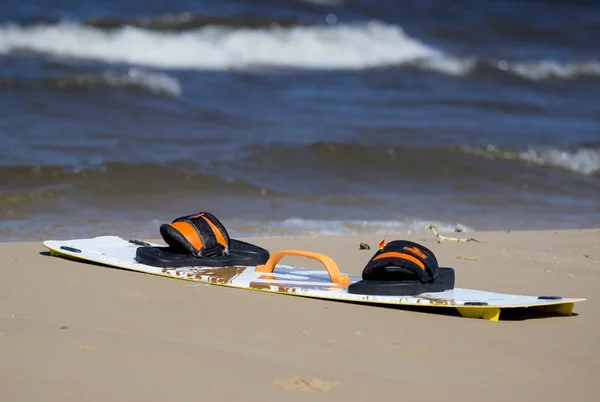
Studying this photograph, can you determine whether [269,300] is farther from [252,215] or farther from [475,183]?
[475,183]

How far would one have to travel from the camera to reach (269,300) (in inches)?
148

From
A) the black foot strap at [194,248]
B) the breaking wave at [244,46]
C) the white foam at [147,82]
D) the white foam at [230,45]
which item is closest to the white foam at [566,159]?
the white foam at [147,82]

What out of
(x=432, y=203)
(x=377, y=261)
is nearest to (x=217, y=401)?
(x=377, y=261)

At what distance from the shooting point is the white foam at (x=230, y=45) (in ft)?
47.9

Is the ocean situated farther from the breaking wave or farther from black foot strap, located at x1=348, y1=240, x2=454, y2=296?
black foot strap, located at x1=348, y1=240, x2=454, y2=296

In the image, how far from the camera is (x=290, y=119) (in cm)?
1046

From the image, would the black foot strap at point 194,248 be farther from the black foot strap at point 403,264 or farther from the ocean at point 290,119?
the ocean at point 290,119

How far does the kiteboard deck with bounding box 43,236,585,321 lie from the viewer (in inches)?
143

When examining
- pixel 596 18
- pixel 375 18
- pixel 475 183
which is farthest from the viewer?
pixel 596 18

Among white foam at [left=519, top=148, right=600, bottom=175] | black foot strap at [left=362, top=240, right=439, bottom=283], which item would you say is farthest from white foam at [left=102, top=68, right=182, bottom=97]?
black foot strap at [left=362, top=240, right=439, bottom=283]

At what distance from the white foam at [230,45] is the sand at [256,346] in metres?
10.9

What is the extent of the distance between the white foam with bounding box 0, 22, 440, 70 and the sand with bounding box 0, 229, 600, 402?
10871mm

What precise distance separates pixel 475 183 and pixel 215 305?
5.16m

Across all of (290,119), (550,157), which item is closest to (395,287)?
(550,157)
